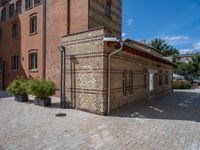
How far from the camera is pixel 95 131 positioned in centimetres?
536

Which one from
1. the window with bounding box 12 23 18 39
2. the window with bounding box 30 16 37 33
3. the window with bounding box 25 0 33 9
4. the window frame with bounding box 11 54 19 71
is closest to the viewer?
the window with bounding box 30 16 37 33

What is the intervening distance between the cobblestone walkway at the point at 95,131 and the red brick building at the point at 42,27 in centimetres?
505

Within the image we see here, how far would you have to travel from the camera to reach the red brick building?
11.0m

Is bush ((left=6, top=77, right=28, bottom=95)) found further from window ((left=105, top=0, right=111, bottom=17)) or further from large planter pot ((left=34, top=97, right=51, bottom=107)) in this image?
window ((left=105, top=0, right=111, bottom=17))

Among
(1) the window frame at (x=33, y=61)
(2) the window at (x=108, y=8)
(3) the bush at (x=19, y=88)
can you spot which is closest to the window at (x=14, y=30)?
(1) the window frame at (x=33, y=61)

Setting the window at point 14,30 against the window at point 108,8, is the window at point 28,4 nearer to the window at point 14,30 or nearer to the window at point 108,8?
the window at point 14,30

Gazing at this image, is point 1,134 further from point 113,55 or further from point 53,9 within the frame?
point 53,9

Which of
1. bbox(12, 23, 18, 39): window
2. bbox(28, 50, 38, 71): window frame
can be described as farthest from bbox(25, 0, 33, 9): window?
bbox(28, 50, 38, 71): window frame

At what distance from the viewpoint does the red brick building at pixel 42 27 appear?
10992 millimetres

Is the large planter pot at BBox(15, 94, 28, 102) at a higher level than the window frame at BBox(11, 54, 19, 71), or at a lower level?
lower

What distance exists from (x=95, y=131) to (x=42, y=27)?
9841mm

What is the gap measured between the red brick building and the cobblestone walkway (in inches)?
199

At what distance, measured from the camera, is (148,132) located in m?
5.39

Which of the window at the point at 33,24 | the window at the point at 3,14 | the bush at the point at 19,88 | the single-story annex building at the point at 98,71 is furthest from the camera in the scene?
the window at the point at 3,14
